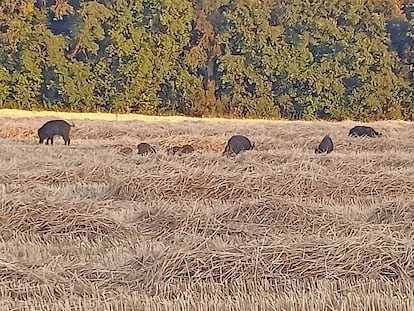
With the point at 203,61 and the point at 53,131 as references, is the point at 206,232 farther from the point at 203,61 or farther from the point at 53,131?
the point at 203,61

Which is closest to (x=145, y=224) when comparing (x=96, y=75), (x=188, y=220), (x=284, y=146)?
(x=188, y=220)

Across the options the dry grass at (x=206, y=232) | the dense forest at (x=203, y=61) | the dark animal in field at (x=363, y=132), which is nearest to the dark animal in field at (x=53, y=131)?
the dry grass at (x=206, y=232)

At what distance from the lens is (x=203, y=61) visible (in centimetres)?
4050

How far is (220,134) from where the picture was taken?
2275 centimetres

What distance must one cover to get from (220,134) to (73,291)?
675 inches

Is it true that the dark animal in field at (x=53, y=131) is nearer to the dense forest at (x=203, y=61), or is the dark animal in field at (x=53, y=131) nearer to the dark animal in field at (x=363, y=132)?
the dark animal in field at (x=363, y=132)

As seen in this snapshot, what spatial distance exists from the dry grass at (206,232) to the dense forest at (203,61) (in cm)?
2375

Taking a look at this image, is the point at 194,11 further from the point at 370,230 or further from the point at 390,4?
the point at 370,230

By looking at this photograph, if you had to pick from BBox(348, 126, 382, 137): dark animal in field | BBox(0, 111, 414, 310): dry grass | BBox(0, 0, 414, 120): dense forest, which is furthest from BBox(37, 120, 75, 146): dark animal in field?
BBox(0, 0, 414, 120): dense forest

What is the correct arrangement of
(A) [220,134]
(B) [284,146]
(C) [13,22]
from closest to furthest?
(B) [284,146]
(A) [220,134]
(C) [13,22]

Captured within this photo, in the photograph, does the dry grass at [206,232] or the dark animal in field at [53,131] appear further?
the dark animal in field at [53,131]

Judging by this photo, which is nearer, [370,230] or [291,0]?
[370,230]

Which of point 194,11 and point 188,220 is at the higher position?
point 194,11

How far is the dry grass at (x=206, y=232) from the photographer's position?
18.5 feet
